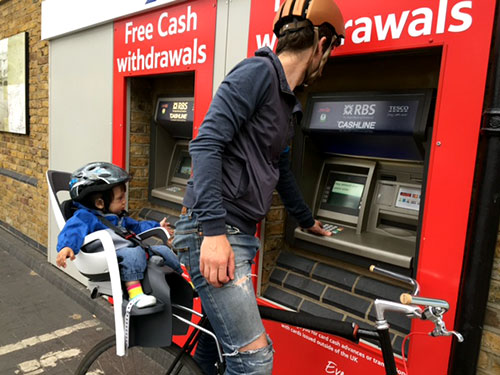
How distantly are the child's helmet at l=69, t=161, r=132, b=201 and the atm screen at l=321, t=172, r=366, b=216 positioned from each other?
1.18m

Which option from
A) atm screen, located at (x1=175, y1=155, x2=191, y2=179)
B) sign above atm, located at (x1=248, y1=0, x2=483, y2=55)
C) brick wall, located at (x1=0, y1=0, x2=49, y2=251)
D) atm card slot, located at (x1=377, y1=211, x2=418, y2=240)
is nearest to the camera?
sign above atm, located at (x1=248, y1=0, x2=483, y2=55)

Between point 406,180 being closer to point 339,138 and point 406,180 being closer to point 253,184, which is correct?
point 339,138

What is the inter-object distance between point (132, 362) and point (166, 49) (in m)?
2.12

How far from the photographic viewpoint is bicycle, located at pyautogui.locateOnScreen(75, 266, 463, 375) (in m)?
1.36

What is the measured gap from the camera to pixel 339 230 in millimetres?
2348

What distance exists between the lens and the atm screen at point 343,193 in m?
2.36

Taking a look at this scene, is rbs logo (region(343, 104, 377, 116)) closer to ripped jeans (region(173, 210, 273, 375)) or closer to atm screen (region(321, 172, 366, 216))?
atm screen (region(321, 172, 366, 216))

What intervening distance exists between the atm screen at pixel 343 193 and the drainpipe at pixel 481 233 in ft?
2.35

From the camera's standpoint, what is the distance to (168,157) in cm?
369

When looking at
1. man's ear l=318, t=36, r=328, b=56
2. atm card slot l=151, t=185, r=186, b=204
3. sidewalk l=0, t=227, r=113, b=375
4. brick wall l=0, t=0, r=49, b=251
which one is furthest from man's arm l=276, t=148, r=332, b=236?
brick wall l=0, t=0, r=49, b=251

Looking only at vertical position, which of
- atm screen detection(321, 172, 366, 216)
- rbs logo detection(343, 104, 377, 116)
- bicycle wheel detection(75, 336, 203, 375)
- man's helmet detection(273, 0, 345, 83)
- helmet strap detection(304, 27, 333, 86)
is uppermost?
man's helmet detection(273, 0, 345, 83)

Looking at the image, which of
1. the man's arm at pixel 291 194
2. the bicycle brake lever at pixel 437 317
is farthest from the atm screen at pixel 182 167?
the bicycle brake lever at pixel 437 317

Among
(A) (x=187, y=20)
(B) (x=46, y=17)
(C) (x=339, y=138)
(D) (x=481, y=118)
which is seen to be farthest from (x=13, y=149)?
(D) (x=481, y=118)

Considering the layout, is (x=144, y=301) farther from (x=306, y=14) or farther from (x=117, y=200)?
(x=306, y=14)
